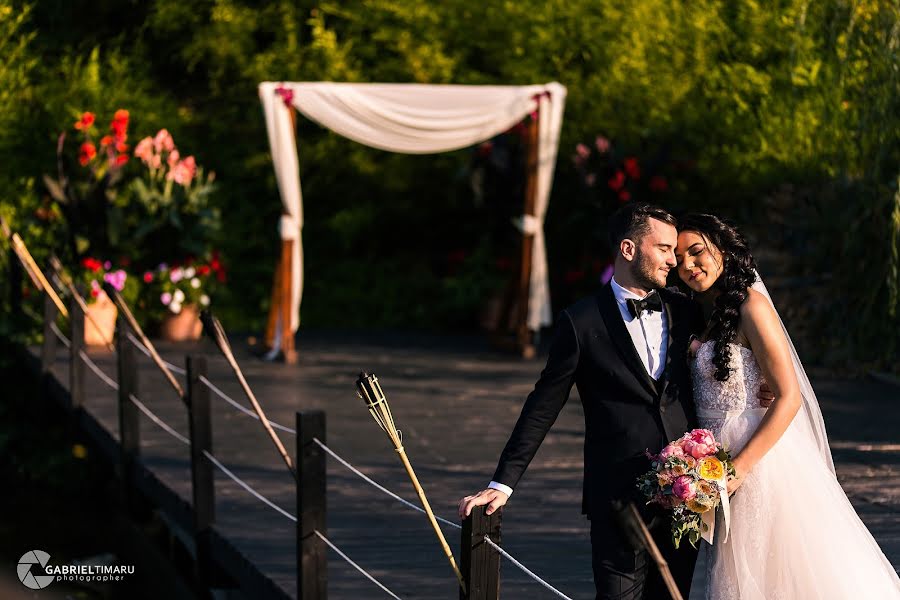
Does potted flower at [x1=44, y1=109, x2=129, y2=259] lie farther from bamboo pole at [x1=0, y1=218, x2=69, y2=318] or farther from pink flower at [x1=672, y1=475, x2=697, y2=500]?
pink flower at [x1=672, y1=475, x2=697, y2=500]

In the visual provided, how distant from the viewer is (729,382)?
4.02m

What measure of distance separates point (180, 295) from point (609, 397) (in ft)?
34.9

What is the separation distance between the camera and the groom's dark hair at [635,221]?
153 inches

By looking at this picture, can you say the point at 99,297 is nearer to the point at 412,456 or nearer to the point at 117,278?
the point at 117,278

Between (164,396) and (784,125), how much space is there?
6777 millimetres

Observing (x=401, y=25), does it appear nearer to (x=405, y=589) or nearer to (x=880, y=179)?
(x=880, y=179)

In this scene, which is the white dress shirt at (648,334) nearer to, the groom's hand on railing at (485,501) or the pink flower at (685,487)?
the groom's hand on railing at (485,501)

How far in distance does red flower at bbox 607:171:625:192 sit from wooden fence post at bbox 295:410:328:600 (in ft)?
31.0

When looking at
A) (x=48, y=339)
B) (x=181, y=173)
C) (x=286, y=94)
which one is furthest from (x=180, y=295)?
(x=286, y=94)

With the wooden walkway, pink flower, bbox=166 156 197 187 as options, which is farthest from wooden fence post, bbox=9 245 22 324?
pink flower, bbox=166 156 197 187

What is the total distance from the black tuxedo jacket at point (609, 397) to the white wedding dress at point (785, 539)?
0.12 metres

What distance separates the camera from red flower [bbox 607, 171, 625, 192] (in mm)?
14562

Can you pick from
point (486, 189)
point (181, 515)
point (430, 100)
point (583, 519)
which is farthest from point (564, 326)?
point (486, 189)

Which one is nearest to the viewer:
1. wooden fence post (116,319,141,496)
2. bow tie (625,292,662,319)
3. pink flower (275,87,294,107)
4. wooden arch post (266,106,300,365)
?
bow tie (625,292,662,319)
